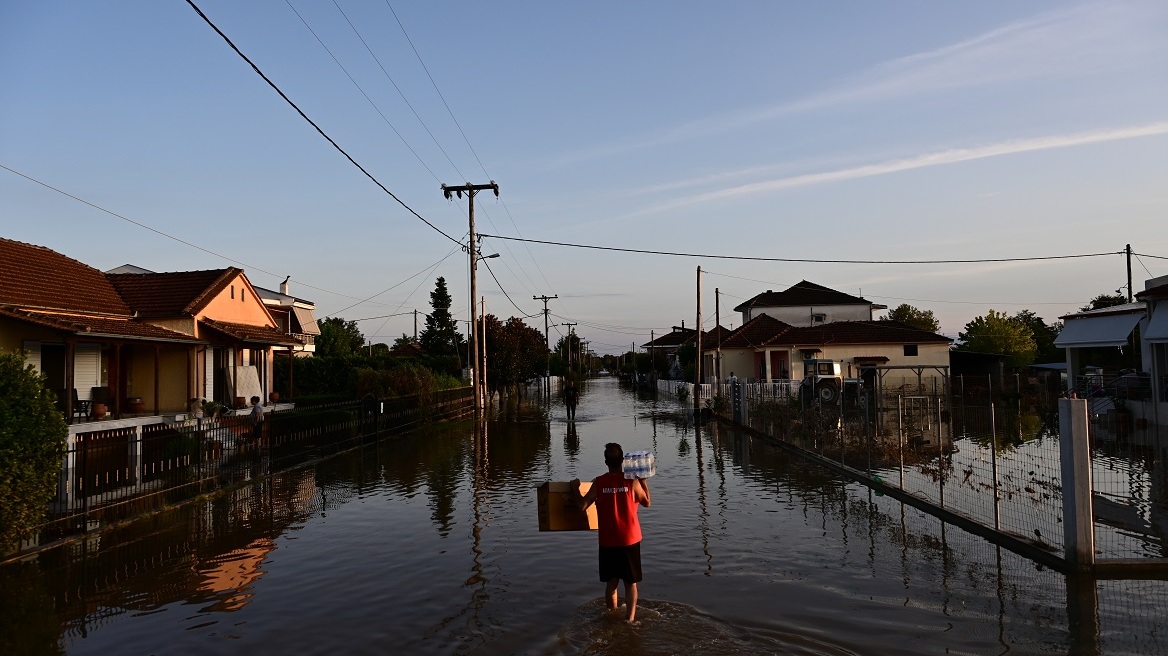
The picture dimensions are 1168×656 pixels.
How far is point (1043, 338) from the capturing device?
231 feet

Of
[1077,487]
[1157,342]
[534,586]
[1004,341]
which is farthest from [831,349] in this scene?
[534,586]

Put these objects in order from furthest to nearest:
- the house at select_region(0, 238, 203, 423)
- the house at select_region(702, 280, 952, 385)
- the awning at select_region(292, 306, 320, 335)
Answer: the awning at select_region(292, 306, 320, 335) → the house at select_region(702, 280, 952, 385) → the house at select_region(0, 238, 203, 423)

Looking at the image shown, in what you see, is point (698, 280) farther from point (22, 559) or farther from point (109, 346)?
point (22, 559)

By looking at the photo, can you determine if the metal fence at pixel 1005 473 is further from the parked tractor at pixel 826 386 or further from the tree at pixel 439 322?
the tree at pixel 439 322

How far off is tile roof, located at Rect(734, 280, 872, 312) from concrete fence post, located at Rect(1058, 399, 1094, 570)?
197ft

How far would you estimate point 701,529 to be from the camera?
425 inches

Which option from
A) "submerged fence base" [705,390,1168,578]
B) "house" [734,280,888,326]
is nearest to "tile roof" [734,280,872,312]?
"house" [734,280,888,326]

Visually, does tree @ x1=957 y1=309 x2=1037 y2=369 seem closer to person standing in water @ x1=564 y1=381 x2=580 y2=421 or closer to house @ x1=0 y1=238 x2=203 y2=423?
person standing in water @ x1=564 y1=381 x2=580 y2=421

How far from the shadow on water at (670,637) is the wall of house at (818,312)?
203ft

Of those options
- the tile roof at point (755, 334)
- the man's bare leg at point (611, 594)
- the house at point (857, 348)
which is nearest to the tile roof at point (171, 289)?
the man's bare leg at point (611, 594)

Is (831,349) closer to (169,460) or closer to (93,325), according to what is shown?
(93,325)

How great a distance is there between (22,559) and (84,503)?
1419 mm

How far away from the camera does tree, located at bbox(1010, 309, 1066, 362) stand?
67.7 metres

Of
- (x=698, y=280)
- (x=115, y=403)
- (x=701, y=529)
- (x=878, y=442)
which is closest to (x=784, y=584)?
(x=701, y=529)
